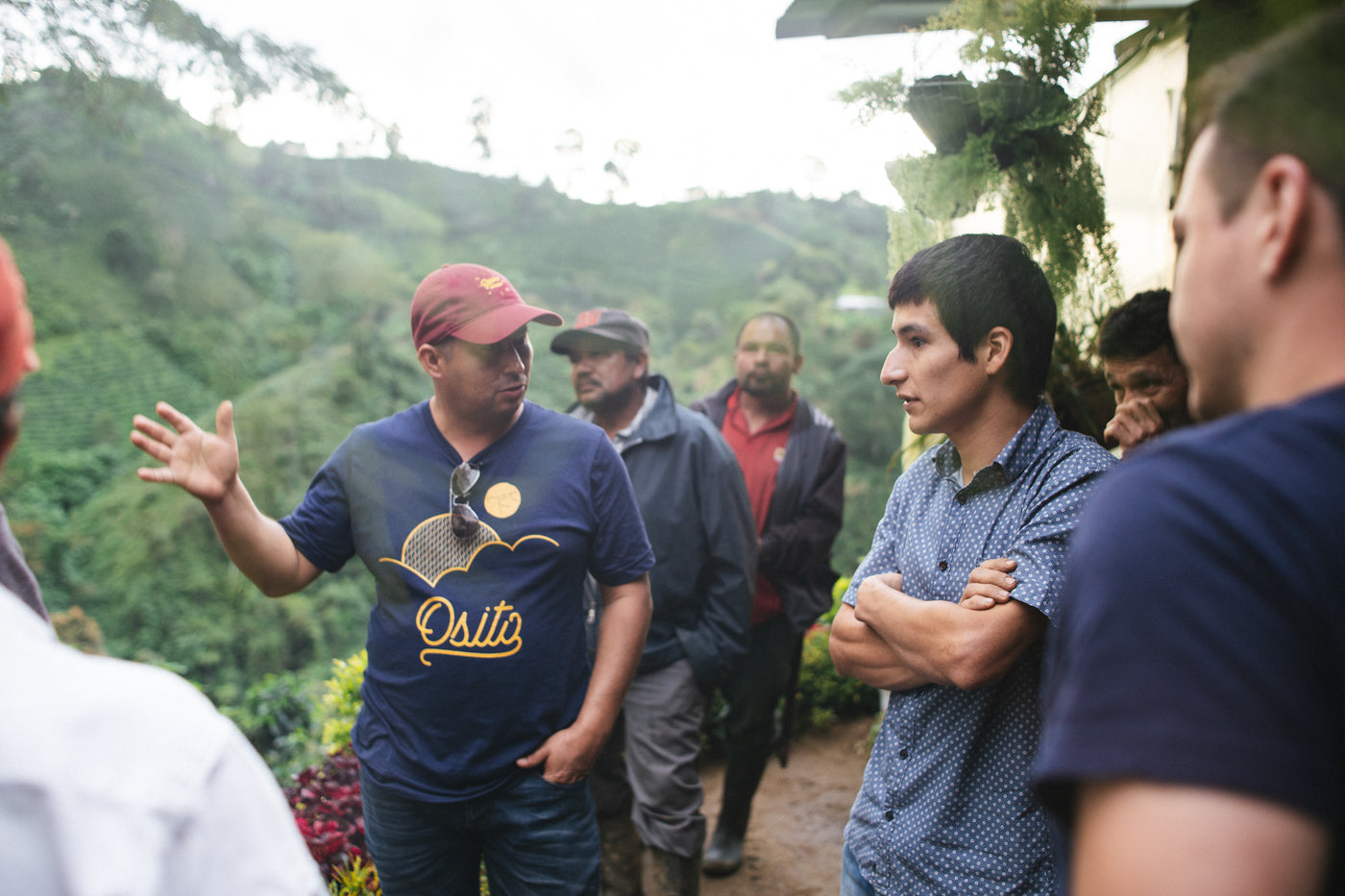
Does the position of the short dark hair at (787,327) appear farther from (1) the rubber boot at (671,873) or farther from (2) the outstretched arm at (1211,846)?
(2) the outstretched arm at (1211,846)

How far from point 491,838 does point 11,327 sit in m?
1.86

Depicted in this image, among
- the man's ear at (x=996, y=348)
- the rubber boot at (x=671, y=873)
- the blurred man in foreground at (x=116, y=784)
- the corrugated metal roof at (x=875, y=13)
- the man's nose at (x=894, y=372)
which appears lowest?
the rubber boot at (x=671, y=873)

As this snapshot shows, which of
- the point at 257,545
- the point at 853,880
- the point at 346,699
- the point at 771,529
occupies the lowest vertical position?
the point at 346,699

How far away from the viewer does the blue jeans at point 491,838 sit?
2.14 meters

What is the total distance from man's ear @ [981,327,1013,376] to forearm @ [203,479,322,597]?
178 cm

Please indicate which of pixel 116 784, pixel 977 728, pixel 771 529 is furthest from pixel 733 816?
pixel 116 784

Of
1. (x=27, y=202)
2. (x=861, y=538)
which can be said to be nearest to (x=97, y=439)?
(x=27, y=202)

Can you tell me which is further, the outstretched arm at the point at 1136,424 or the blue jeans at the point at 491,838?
the blue jeans at the point at 491,838

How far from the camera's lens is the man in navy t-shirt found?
6.91 ft

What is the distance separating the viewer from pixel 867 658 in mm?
1744

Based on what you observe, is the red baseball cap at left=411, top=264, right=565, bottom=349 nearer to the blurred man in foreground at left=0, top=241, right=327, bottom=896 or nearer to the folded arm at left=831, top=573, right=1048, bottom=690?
the folded arm at left=831, top=573, right=1048, bottom=690

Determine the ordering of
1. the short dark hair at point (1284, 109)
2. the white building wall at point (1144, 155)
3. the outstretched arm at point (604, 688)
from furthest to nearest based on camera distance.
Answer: the white building wall at point (1144, 155) → the outstretched arm at point (604, 688) → the short dark hair at point (1284, 109)

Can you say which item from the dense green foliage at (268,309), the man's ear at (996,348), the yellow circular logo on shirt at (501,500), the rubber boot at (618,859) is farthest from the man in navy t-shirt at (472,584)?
the dense green foliage at (268,309)

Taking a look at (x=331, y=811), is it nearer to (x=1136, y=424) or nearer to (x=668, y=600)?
(x=668, y=600)
